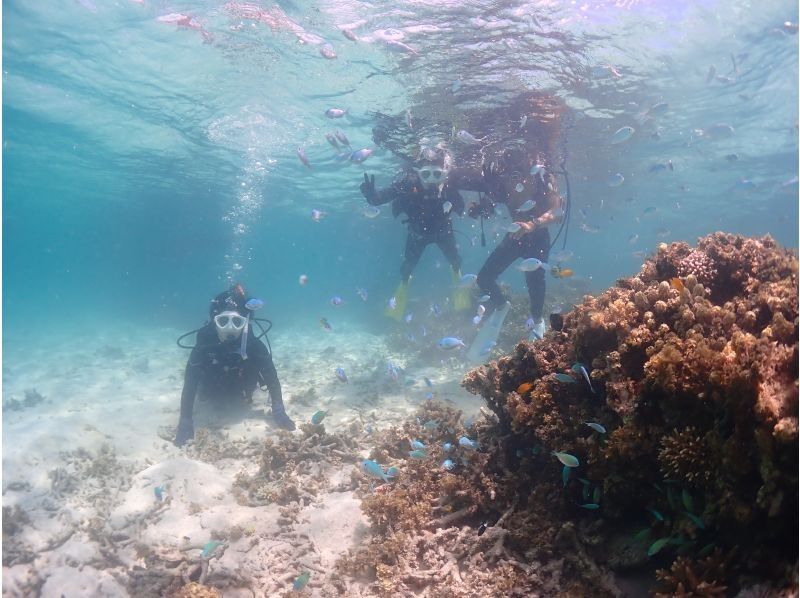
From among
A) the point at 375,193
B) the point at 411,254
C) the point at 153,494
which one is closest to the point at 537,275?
the point at 411,254

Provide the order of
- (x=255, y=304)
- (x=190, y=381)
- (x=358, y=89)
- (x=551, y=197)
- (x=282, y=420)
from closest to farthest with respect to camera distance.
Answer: (x=255, y=304) → (x=190, y=381) → (x=282, y=420) → (x=551, y=197) → (x=358, y=89)

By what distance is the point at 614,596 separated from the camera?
3.23 metres

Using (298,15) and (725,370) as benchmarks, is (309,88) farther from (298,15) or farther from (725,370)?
(725,370)

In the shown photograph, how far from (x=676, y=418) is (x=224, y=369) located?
972cm

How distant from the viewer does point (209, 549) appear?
5238 millimetres

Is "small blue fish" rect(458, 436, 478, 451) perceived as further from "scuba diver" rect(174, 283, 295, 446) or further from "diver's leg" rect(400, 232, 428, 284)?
"diver's leg" rect(400, 232, 428, 284)

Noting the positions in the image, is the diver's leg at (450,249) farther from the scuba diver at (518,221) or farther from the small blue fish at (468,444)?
the small blue fish at (468,444)

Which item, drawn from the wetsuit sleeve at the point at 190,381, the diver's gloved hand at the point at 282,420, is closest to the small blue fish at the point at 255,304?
the wetsuit sleeve at the point at 190,381

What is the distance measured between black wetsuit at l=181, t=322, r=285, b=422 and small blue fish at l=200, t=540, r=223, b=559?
15.2 ft

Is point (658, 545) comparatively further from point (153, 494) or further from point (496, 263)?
point (496, 263)

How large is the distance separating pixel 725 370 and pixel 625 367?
3.13 feet

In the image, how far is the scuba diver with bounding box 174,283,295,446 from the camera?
9.60 m

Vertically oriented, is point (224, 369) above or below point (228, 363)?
below

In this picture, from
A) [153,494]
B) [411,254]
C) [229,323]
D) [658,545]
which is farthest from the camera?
[411,254]
